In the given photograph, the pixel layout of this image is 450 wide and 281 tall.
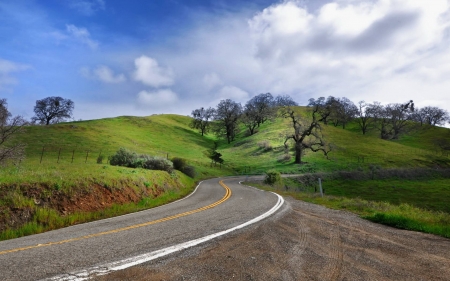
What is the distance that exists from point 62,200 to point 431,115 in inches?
6370

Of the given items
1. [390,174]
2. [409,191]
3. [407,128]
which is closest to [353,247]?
[409,191]

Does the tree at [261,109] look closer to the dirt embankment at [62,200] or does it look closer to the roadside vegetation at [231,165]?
the roadside vegetation at [231,165]

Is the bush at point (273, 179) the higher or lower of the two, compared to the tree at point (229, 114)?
lower

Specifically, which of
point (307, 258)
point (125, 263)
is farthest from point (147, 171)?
point (307, 258)

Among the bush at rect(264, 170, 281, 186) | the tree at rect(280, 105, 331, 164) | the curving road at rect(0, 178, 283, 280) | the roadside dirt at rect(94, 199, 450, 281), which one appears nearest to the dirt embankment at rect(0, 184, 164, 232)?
the curving road at rect(0, 178, 283, 280)

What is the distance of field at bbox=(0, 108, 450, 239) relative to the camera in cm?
1109

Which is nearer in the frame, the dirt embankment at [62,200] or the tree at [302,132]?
the dirt embankment at [62,200]

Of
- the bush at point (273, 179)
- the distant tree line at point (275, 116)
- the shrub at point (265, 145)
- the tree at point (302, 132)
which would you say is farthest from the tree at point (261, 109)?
the bush at point (273, 179)

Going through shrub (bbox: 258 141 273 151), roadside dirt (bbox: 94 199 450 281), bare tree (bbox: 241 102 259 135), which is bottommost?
roadside dirt (bbox: 94 199 450 281)

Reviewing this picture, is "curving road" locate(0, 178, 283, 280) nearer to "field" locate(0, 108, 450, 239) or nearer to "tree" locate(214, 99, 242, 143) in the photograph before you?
"field" locate(0, 108, 450, 239)

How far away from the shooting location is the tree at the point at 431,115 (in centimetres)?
13025

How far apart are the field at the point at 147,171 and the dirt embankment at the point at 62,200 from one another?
3cm

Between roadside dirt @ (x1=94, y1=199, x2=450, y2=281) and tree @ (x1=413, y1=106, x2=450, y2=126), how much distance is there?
15298 cm

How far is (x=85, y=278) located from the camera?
13.8ft
